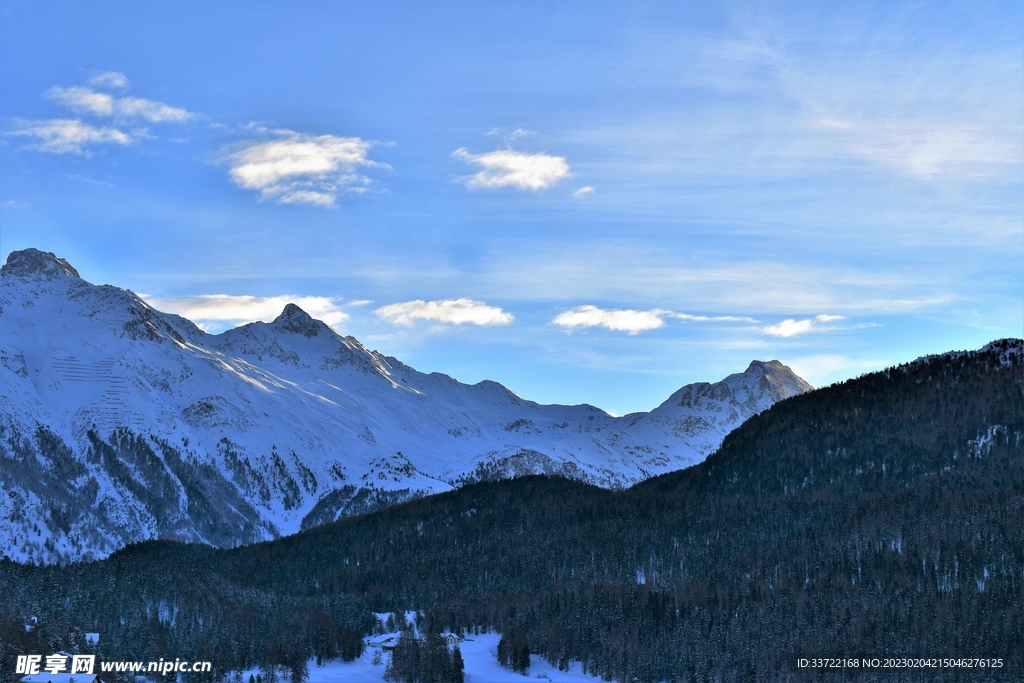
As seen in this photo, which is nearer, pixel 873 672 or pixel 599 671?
pixel 873 672

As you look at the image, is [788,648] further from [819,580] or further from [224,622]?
[224,622]

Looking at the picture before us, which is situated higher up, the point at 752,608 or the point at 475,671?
the point at 752,608

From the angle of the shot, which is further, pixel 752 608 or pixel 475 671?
pixel 752 608

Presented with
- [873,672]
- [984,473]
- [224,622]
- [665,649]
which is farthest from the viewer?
[984,473]

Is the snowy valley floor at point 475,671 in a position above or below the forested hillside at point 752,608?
below

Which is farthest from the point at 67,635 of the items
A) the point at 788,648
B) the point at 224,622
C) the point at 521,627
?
the point at 788,648

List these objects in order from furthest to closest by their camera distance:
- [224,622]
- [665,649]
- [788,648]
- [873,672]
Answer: [224,622], [665,649], [788,648], [873,672]

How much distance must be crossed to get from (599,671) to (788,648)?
26047 mm


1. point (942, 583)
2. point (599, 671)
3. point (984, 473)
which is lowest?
point (599, 671)

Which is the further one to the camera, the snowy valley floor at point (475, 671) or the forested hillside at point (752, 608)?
the snowy valley floor at point (475, 671)

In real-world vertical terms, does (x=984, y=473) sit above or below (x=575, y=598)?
above

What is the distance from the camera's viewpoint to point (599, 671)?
526 feet

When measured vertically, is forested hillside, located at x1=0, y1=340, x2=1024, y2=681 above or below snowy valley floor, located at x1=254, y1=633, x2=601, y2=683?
above

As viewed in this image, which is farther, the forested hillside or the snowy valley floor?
the snowy valley floor
